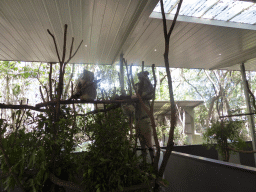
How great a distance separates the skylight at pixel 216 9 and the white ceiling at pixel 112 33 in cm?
8

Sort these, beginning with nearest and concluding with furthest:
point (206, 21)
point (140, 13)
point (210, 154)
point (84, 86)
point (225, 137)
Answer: point (84, 86) → point (140, 13) → point (206, 21) → point (225, 137) → point (210, 154)

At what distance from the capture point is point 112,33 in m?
2.45

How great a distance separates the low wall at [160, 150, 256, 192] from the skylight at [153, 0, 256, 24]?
65.1 inches

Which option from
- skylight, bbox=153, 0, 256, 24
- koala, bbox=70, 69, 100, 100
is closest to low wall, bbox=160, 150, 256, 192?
koala, bbox=70, 69, 100, 100

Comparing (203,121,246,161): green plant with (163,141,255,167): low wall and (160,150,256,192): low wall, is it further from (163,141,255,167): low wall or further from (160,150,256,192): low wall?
(160,150,256,192): low wall

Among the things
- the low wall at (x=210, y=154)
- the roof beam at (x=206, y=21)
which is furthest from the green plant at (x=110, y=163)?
the low wall at (x=210, y=154)

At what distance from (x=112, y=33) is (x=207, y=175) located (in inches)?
76.5

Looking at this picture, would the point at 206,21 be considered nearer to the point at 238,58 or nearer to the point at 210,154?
the point at 238,58

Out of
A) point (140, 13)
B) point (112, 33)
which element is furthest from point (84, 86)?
point (112, 33)

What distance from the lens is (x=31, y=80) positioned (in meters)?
6.09

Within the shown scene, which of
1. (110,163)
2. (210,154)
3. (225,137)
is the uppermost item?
(110,163)

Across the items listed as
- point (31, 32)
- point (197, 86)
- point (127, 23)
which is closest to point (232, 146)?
point (127, 23)

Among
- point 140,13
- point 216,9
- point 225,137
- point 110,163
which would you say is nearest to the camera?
point 110,163

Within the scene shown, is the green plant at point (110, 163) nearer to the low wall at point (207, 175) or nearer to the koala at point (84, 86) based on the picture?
the koala at point (84, 86)
